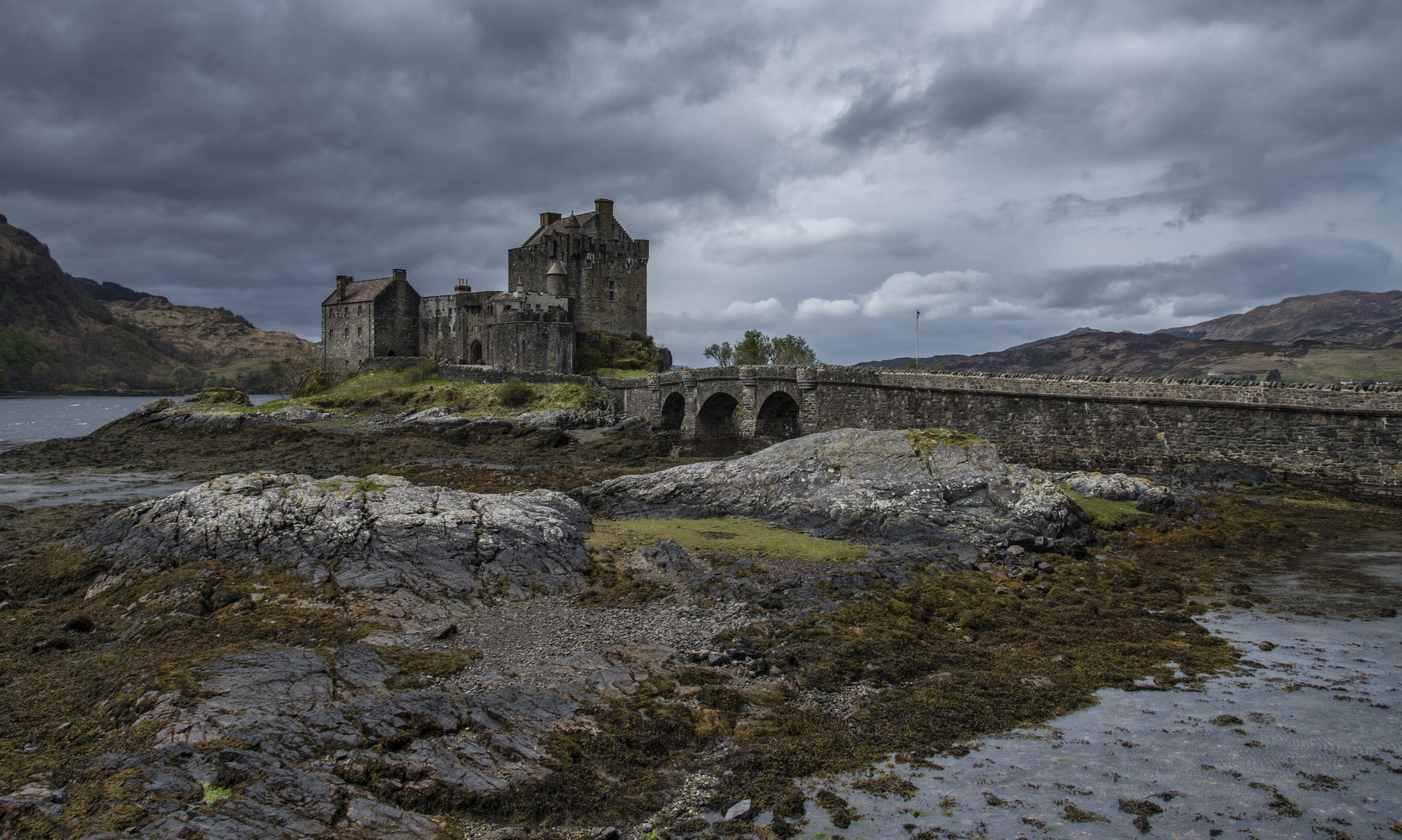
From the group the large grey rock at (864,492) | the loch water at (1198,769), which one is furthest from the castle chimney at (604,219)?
the loch water at (1198,769)

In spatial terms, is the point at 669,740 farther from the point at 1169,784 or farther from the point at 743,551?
the point at 743,551

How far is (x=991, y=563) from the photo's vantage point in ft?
49.2

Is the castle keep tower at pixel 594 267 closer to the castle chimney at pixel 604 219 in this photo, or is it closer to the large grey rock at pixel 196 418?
the castle chimney at pixel 604 219

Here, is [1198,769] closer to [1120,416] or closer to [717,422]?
[1120,416]

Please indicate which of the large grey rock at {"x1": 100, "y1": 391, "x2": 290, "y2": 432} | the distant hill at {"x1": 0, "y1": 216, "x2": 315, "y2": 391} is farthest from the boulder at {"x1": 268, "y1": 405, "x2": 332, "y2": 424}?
the distant hill at {"x1": 0, "y1": 216, "x2": 315, "y2": 391}

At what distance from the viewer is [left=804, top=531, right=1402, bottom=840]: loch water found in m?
6.01

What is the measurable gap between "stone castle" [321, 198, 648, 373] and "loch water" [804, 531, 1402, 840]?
54.5m

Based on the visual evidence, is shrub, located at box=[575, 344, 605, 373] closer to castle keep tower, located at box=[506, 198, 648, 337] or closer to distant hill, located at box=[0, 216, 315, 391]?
castle keep tower, located at box=[506, 198, 648, 337]

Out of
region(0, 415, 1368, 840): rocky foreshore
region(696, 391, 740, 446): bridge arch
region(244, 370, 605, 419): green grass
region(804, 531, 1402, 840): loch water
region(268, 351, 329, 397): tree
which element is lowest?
region(804, 531, 1402, 840): loch water

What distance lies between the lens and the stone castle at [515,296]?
2459 inches

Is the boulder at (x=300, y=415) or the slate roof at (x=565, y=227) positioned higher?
the slate roof at (x=565, y=227)

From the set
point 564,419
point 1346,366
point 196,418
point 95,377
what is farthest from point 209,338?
point 1346,366

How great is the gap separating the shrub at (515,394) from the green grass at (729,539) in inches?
1283

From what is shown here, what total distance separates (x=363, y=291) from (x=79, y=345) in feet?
424
